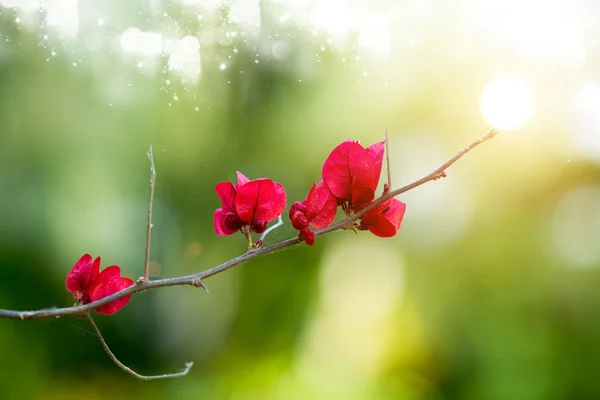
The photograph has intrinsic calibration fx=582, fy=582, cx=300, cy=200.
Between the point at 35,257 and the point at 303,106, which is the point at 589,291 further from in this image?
the point at 35,257

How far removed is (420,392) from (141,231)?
42.0 inches

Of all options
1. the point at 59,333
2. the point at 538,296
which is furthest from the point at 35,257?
the point at 538,296

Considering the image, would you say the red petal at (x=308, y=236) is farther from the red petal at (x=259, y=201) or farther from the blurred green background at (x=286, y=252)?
the blurred green background at (x=286, y=252)

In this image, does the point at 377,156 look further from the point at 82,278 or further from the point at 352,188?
the point at 82,278

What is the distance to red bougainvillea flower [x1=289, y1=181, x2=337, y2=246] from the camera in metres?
0.31

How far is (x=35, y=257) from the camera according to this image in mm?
1828

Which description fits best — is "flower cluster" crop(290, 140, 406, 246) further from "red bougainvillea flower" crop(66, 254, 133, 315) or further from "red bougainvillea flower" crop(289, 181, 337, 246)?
"red bougainvillea flower" crop(66, 254, 133, 315)

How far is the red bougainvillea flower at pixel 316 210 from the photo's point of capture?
1.03ft

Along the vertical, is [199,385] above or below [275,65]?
below

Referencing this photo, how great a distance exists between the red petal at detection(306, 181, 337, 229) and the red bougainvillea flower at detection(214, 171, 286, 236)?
2 cm

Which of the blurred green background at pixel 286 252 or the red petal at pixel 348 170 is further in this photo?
the blurred green background at pixel 286 252

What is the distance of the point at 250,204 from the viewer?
13.0 inches

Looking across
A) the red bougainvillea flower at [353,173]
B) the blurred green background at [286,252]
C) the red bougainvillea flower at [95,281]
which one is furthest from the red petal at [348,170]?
the blurred green background at [286,252]

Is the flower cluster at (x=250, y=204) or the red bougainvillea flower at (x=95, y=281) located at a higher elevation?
the flower cluster at (x=250, y=204)
